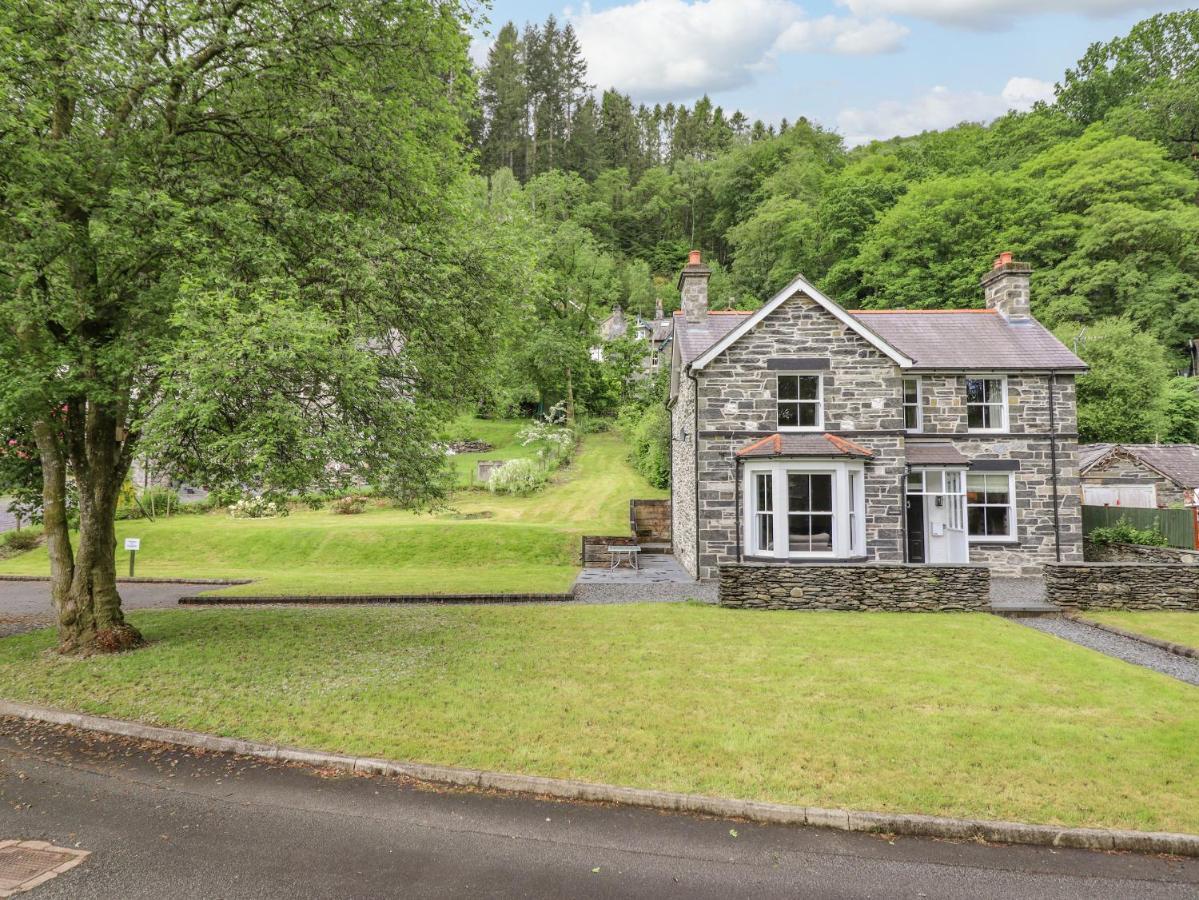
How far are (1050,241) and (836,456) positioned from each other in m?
36.9

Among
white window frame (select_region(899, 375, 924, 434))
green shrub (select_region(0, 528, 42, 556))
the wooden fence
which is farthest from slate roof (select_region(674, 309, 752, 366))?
green shrub (select_region(0, 528, 42, 556))

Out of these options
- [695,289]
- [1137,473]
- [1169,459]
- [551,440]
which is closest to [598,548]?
[695,289]

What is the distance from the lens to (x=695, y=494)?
65.4 ft

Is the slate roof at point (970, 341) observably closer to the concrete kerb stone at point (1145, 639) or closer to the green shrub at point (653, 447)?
the concrete kerb stone at point (1145, 639)

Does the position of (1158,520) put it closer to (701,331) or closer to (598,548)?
(701,331)

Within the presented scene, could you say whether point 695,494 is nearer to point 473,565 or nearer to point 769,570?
point 769,570

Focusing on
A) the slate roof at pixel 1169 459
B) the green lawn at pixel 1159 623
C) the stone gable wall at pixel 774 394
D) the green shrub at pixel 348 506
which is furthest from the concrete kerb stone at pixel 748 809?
the slate roof at pixel 1169 459

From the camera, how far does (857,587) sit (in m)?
15.9

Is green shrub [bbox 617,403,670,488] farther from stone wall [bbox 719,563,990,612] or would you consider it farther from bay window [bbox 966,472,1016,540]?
stone wall [bbox 719,563,990,612]

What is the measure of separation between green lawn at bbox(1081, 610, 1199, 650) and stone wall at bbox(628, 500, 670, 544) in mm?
14660

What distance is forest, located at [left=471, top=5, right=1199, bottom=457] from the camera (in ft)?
117

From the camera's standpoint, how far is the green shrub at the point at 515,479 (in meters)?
34.6

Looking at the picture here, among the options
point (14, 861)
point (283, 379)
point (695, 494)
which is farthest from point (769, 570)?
point (14, 861)

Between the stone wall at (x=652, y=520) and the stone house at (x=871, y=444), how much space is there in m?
5.99
